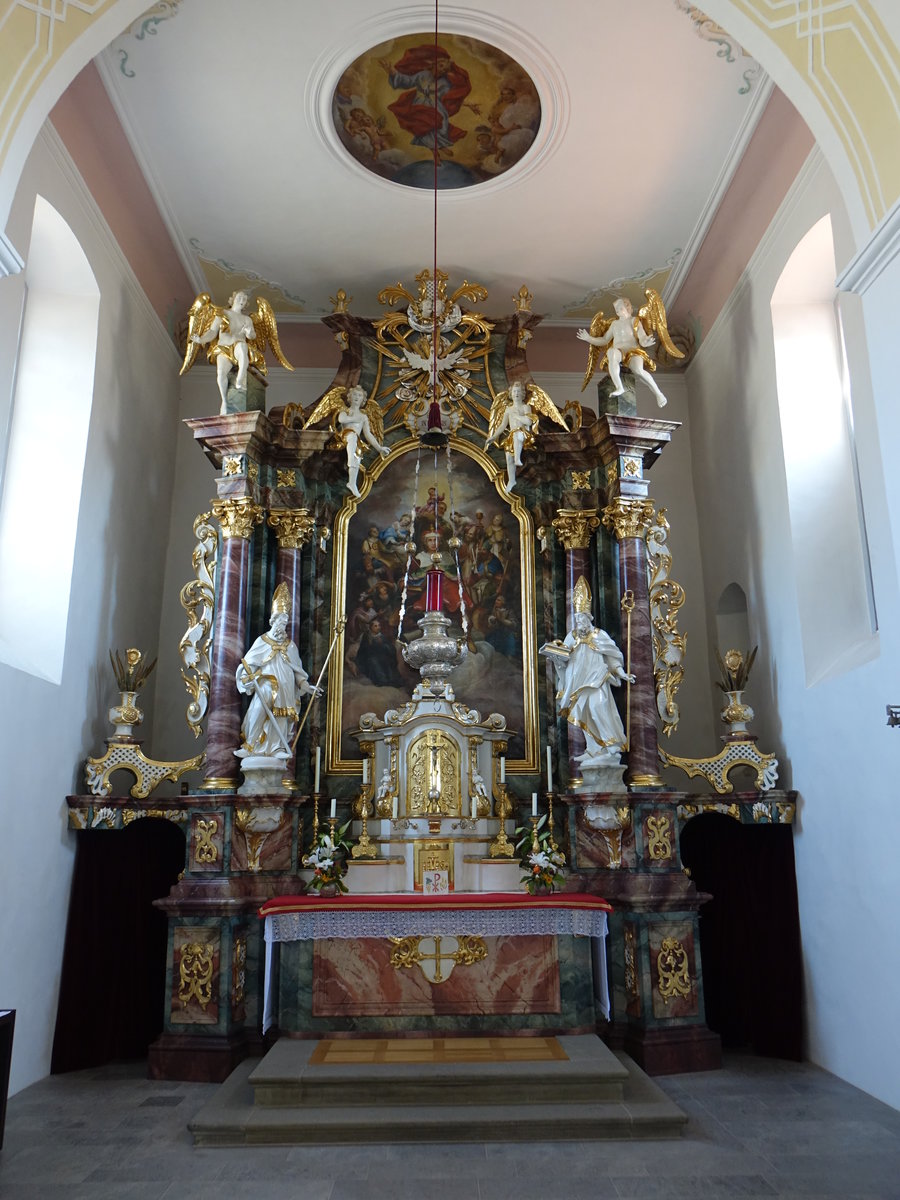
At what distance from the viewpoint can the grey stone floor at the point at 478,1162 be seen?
→ 4.86 meters

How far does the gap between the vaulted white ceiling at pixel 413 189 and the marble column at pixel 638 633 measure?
2925 mm

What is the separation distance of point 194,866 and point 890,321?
6.15 m

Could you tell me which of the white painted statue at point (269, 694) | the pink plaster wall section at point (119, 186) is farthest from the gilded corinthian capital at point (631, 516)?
the pink plaster wall section at point (119, 186)

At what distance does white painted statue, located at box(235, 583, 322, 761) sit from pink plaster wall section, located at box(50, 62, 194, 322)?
13.0ft

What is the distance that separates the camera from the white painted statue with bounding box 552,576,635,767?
8.02 m

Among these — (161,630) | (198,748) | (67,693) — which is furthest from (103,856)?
(161,630)

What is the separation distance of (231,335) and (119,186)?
5.35ft

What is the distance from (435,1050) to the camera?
6.54m

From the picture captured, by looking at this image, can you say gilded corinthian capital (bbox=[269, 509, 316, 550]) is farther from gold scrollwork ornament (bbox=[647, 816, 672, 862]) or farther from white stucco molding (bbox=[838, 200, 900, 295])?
white stucco molding (bbox=[838, 200, 900, 295])

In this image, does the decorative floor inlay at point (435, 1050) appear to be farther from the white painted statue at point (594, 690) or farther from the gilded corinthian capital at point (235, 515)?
the gilded corinthian capital at point (235, 515)

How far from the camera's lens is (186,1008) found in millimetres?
7215

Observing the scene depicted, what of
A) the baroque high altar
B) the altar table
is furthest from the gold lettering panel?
the altar table

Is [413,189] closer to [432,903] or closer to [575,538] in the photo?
[575,538]

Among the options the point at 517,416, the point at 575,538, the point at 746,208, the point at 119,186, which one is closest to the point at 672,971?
the point at 575,538
